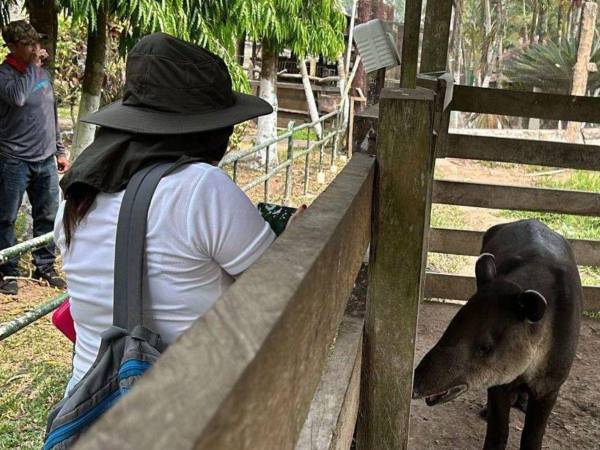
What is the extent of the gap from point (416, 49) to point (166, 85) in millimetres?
1758

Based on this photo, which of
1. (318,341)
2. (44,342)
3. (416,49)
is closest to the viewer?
(318,341)

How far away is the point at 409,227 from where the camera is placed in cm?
196

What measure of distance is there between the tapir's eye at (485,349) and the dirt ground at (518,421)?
73 cm

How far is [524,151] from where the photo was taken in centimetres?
505

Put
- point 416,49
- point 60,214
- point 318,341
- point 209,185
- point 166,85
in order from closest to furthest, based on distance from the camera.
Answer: point 318,341 → point 209,185 → point 166,85 → point 60,214 → point 416,49

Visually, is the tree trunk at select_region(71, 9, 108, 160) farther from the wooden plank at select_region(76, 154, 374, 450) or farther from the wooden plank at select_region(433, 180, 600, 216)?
the wooden plank at select_region(76, 154, 374, 450)

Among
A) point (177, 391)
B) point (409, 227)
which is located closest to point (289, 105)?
point (409, 227)

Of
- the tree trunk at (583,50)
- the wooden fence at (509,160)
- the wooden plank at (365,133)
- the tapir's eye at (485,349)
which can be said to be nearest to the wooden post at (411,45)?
the wooden plank at (365,133)

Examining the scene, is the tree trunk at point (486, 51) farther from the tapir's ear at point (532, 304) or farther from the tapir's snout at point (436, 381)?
the tapir's snout at point (436, 381)

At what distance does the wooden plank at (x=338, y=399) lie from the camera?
1.61 metres

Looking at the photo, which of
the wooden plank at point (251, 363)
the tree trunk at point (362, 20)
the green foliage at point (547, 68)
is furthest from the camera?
the green foliage at point (547, 68)

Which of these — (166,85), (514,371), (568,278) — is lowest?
(514,371)

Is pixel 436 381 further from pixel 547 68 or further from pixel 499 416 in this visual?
pixel 547 68

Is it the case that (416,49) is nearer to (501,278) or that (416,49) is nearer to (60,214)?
(501,278)
